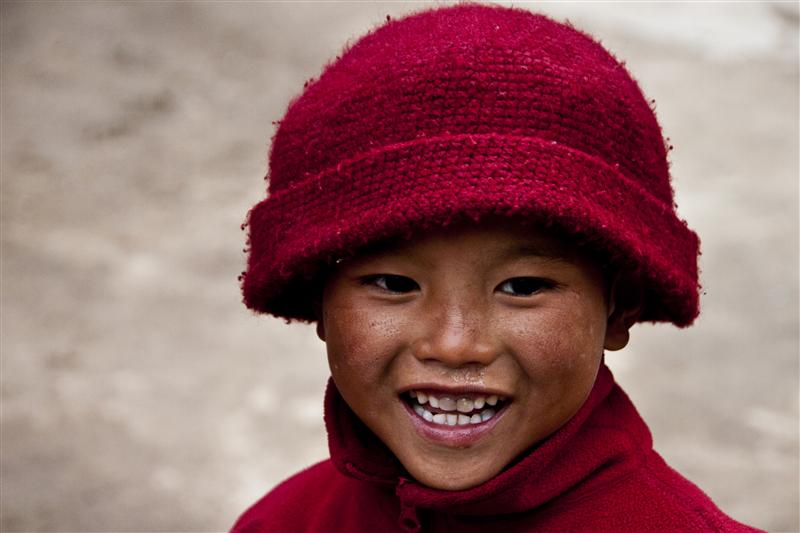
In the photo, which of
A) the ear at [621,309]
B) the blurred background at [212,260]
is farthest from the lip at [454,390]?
the blurred background at [212,260]

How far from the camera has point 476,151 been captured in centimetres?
149

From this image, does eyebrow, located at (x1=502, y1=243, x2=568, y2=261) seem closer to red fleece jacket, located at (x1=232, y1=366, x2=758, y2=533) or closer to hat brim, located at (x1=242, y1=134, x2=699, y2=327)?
hat brim, located at (x1=242, y1=134, x2=699, y2=327)

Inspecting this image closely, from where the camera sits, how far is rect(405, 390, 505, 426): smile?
1.58m

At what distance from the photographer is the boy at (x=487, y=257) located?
59.4 inches

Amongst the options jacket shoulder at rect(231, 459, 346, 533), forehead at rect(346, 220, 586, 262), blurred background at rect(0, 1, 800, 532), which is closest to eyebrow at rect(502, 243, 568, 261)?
forehead at rect(346, 220, 586, 262)

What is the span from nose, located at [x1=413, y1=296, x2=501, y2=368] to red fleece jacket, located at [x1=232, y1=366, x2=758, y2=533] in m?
0.17

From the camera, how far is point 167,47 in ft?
17.1

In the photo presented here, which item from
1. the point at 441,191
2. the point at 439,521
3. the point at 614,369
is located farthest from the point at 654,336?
the point at 441,191

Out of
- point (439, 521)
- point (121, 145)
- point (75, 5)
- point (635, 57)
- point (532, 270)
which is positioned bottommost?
point (439, 521)

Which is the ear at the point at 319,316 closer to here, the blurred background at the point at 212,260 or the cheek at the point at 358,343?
the cheek at the point at 358,343

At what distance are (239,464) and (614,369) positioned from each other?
109 cm

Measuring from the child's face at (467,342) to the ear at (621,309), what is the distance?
46mm

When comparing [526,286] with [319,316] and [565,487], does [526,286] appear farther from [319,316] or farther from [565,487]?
[319,316]

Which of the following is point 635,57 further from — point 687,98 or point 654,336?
point 654,336
